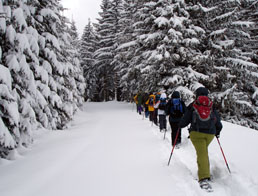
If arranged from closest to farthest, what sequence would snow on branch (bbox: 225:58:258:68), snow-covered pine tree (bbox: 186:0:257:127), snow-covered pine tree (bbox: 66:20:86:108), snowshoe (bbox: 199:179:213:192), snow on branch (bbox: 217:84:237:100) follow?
snowshoe (bbox: 199:179:213:192) < snow on branch (bbox: 217:84:237:100) < snow on branch (bbox: 225:58:258:68) < snow-covered pine tree (bbox: 186:0:257:127) < snow-covered pine tree (bbox: 66:20:86:108)

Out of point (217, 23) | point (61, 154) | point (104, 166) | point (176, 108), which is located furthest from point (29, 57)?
point (217, 23)

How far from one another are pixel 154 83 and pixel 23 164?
10.6 meters

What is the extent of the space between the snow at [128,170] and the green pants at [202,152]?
344mm

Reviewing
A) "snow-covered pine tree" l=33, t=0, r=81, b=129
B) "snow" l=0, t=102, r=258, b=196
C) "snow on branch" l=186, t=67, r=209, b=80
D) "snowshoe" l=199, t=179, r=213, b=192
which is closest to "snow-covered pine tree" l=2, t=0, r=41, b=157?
"snow" l=0, t=102, r=258, b=196

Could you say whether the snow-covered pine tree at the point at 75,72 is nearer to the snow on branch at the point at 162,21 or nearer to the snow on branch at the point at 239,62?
the snow on branch at the point at 162,21

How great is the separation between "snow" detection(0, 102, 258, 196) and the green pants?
0.34m

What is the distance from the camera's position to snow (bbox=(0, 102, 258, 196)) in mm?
3994

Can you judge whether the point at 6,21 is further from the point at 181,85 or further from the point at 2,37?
the point at 181,85

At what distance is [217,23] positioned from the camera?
14.6 meters

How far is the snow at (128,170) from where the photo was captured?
3994mm

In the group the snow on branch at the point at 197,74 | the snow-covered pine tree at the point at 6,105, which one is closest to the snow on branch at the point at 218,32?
Answer: the snow on branch at the point at 197,74

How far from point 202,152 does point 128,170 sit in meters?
2.01

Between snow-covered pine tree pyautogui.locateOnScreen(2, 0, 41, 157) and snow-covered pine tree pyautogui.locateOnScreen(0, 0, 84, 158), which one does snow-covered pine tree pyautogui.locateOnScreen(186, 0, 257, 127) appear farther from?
snow-covered pine tree pyautogui.locateOnScreen(2, 0, 41, 157)

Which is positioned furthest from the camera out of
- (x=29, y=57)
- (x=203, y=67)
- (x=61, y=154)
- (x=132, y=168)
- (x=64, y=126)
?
(x=203, y=67)
